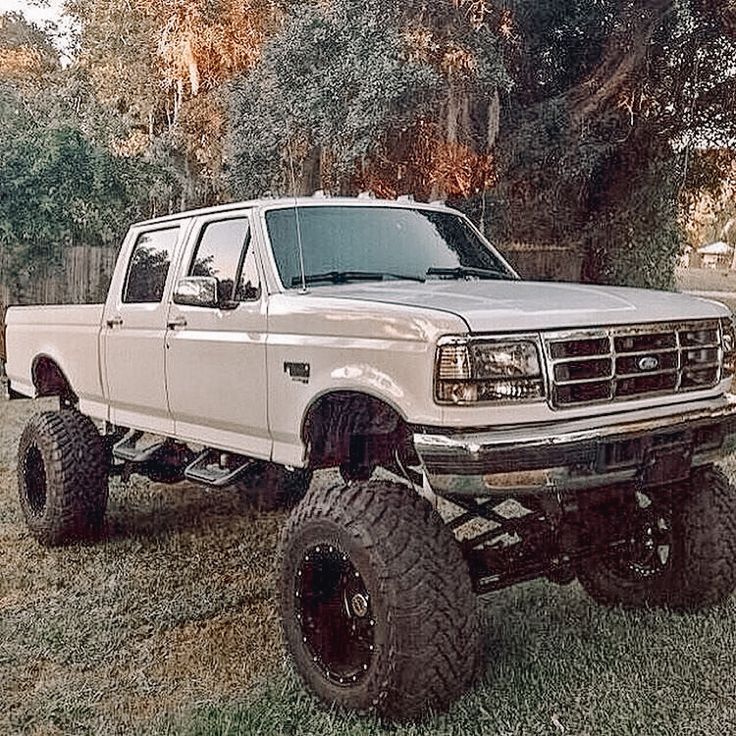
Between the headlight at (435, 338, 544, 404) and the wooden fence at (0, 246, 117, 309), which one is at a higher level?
the headlight at (435, 338, 544, 404)

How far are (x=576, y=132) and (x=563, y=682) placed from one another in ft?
43.1

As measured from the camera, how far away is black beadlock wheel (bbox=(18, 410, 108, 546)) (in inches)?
215

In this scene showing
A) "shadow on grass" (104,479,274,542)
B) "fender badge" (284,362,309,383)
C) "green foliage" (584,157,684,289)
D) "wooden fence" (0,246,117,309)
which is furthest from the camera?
"green foliage" (584,157,684,289)

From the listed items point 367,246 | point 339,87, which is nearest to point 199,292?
point 367,246

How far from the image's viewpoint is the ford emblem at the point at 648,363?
360 centimetres

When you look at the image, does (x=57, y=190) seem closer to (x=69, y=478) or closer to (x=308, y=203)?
(x=69, y=478)

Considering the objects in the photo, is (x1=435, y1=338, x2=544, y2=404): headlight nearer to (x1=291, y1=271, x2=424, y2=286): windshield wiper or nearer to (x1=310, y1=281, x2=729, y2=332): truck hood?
(x1=310, y1=281, x2=729, y2=332): truck hood

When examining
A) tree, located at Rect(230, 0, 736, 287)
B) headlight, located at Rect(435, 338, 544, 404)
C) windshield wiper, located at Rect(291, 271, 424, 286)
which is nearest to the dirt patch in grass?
headlight, located at Rect(435, 338, 544, 404)

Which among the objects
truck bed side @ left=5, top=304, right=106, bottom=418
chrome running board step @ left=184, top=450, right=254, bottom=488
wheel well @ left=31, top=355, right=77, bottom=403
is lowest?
chrome running board step @ left=184, top=450, right=254, bottom=488

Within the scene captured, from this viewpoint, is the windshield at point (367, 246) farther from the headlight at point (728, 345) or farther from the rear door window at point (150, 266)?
the headlight at point (728, 345)

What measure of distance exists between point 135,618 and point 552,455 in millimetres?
2313

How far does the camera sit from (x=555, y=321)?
11.0ft

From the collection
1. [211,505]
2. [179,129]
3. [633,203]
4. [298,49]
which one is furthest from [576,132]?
[211,505]

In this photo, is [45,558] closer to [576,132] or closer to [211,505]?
[211,505]
